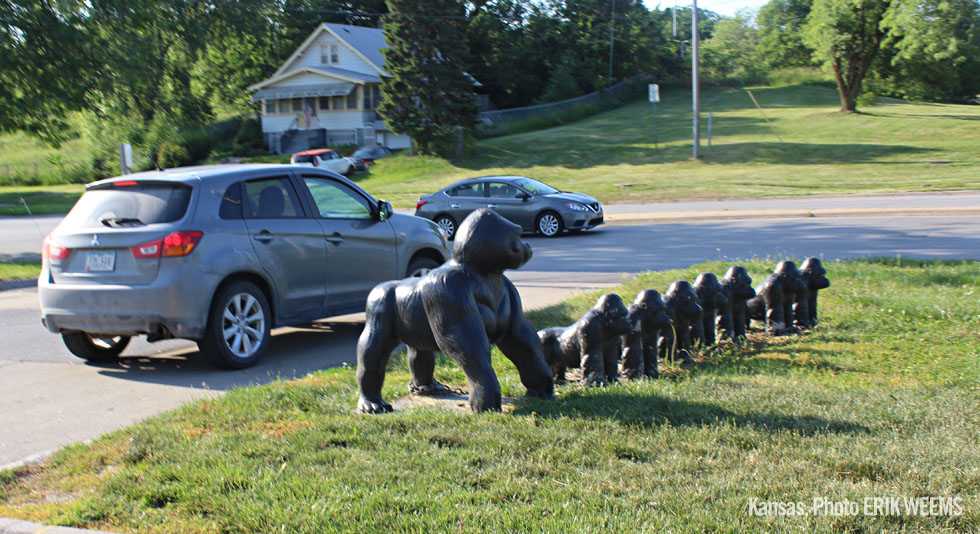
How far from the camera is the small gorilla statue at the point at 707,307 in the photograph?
6.77 m

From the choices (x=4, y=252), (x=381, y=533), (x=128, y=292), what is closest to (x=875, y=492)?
(x=381, y=533)

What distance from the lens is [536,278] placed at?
12.5 m

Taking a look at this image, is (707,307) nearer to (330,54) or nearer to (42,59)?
(42,59)

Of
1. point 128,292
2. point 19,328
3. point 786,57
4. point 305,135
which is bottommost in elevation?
point 19,328

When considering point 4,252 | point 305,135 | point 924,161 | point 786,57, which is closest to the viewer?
point 4,252

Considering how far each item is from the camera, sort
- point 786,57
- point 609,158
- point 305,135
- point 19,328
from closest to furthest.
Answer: point 19,328 < point 609,158 < point 305,135 < point 786,57

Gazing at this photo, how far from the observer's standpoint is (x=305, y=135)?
5428cm

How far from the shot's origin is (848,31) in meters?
47.1

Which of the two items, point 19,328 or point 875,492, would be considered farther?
point 19,328

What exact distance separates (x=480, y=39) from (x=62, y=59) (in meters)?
46.7

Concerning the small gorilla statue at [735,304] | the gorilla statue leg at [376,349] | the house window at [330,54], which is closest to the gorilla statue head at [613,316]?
the gorilla statue leg at [376,349]

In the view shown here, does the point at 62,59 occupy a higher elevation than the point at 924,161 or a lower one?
higher

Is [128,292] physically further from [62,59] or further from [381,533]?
Result: [62,59]

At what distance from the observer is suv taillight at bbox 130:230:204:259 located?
22.9 feet
